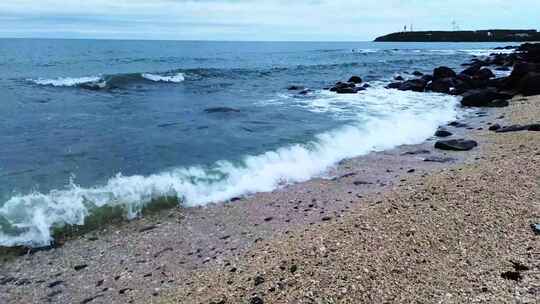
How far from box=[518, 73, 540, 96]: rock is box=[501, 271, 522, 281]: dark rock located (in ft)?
54.2

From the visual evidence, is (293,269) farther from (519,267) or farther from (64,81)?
(64,81)

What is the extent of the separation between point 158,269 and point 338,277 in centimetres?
212

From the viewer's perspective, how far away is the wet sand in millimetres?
4199

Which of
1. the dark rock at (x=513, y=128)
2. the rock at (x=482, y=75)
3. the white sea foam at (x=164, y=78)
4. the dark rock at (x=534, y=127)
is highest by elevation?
the rock at (x=482, y=75)

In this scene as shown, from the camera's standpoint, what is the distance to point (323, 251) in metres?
4.98

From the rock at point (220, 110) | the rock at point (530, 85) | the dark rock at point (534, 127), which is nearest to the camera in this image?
the dark rock at point (534, 127)

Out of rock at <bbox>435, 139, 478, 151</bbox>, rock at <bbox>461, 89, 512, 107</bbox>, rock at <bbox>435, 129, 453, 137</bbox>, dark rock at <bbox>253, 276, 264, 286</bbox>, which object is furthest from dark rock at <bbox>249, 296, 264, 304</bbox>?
rock at <bbox>461, 89, 512, 107</bbox>

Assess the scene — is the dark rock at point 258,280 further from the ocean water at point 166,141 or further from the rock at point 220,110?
the rock at point 220,110

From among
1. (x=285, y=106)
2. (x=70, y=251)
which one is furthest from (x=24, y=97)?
(x=70, y=251)

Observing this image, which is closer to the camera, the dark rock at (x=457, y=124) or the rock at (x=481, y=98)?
the dark rock at (x=457, y=124)

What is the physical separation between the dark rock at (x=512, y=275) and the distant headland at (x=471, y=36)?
358 ft

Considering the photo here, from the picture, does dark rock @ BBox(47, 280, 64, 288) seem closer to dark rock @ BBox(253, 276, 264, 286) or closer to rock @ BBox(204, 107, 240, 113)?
dark rock @ BBox(253, 276, 264, 286)

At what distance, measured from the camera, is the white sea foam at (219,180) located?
260 inches

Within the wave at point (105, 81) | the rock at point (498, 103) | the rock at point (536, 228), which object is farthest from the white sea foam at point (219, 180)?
the wave at point (105, 81)
